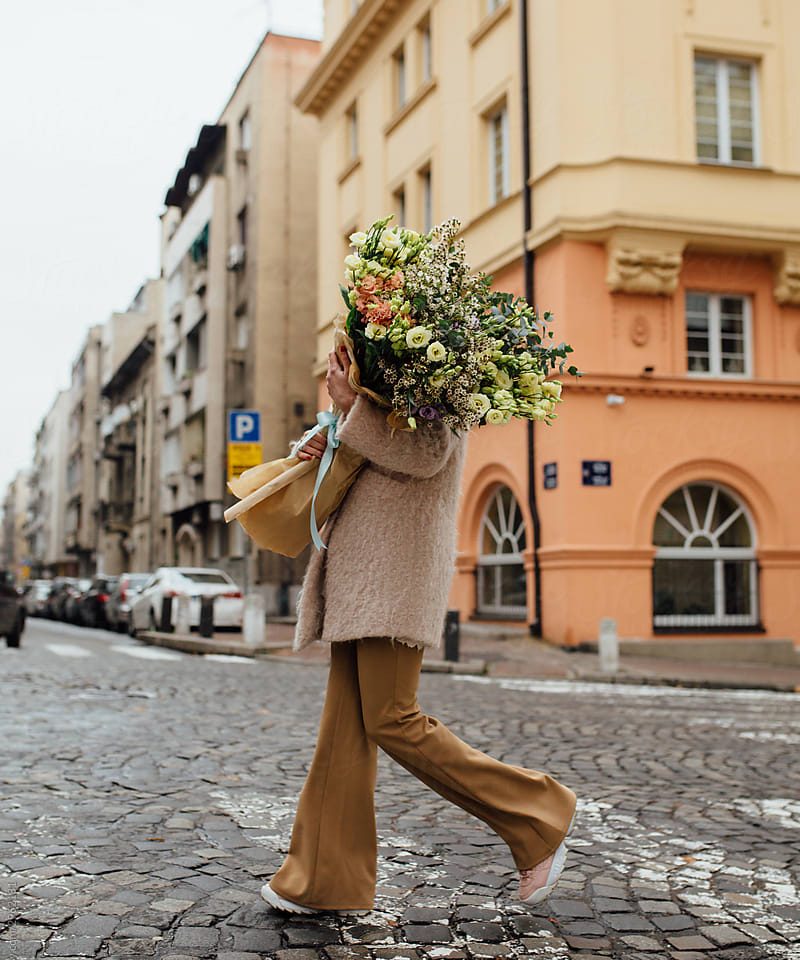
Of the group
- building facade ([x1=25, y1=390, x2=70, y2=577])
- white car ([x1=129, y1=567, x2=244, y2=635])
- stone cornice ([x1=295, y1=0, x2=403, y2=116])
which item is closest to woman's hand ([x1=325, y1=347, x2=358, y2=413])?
white car ([x1=129, y1=567, x2=244, y2=635])

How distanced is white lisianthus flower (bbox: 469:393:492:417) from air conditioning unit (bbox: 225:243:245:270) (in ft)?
105

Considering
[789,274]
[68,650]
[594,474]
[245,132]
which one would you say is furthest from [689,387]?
[245,132]

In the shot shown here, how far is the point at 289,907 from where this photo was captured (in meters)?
3.51

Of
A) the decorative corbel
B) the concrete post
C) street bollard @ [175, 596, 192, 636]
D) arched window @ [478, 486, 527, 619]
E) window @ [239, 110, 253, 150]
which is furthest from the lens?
window @ [239, 110, 253, 150]

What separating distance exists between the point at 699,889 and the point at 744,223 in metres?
15.6

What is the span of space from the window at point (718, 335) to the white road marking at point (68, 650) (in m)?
10.1

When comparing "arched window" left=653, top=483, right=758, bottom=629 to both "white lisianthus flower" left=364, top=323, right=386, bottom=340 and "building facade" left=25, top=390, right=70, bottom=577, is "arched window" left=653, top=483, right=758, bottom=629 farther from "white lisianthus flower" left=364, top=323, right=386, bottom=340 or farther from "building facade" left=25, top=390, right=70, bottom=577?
"building facade" left=25, top=390, right=70, bottom=577

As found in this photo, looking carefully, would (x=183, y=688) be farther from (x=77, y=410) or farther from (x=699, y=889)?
(x=77, y=410)

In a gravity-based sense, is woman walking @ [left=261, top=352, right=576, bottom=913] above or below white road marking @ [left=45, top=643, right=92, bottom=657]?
above

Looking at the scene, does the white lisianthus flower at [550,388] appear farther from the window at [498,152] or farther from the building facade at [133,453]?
the building facade at [133,453]

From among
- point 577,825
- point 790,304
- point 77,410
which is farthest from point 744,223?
point 77,410

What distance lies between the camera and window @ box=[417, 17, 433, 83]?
23094 millimetres

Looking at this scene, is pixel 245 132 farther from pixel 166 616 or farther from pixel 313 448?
pixel 313 448

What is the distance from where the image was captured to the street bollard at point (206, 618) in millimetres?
18734
